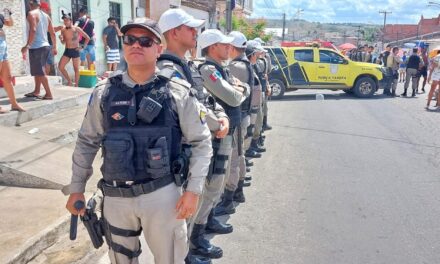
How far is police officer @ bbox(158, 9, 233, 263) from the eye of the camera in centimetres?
303

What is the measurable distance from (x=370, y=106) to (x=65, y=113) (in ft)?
29.2

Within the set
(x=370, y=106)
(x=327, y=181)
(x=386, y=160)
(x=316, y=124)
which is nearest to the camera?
(x=327, y=181)

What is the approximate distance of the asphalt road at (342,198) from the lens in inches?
155

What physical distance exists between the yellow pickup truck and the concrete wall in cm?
743

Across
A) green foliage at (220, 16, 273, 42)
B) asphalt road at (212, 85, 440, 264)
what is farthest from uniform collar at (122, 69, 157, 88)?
green foliage at (220, 16, 273, 42)

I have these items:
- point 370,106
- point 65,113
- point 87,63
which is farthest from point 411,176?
point 87,63

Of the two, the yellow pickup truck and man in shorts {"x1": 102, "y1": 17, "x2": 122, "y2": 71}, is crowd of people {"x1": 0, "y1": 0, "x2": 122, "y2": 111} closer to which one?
man in shorts {"x1": 102, "y1": 17, "x2": 122, "y2": 71}

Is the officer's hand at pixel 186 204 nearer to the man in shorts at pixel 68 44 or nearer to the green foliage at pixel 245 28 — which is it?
the man in shorts at pixel 68 44

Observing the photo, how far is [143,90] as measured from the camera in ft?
7.98

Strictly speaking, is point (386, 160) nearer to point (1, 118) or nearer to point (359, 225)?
point (359, 225)

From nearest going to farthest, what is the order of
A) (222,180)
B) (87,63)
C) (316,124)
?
(222,180), (316,124), (87,63)

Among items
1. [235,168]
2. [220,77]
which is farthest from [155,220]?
[235,168]

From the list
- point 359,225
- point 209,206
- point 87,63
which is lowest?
point 359,225

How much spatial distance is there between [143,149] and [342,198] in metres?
3.46
